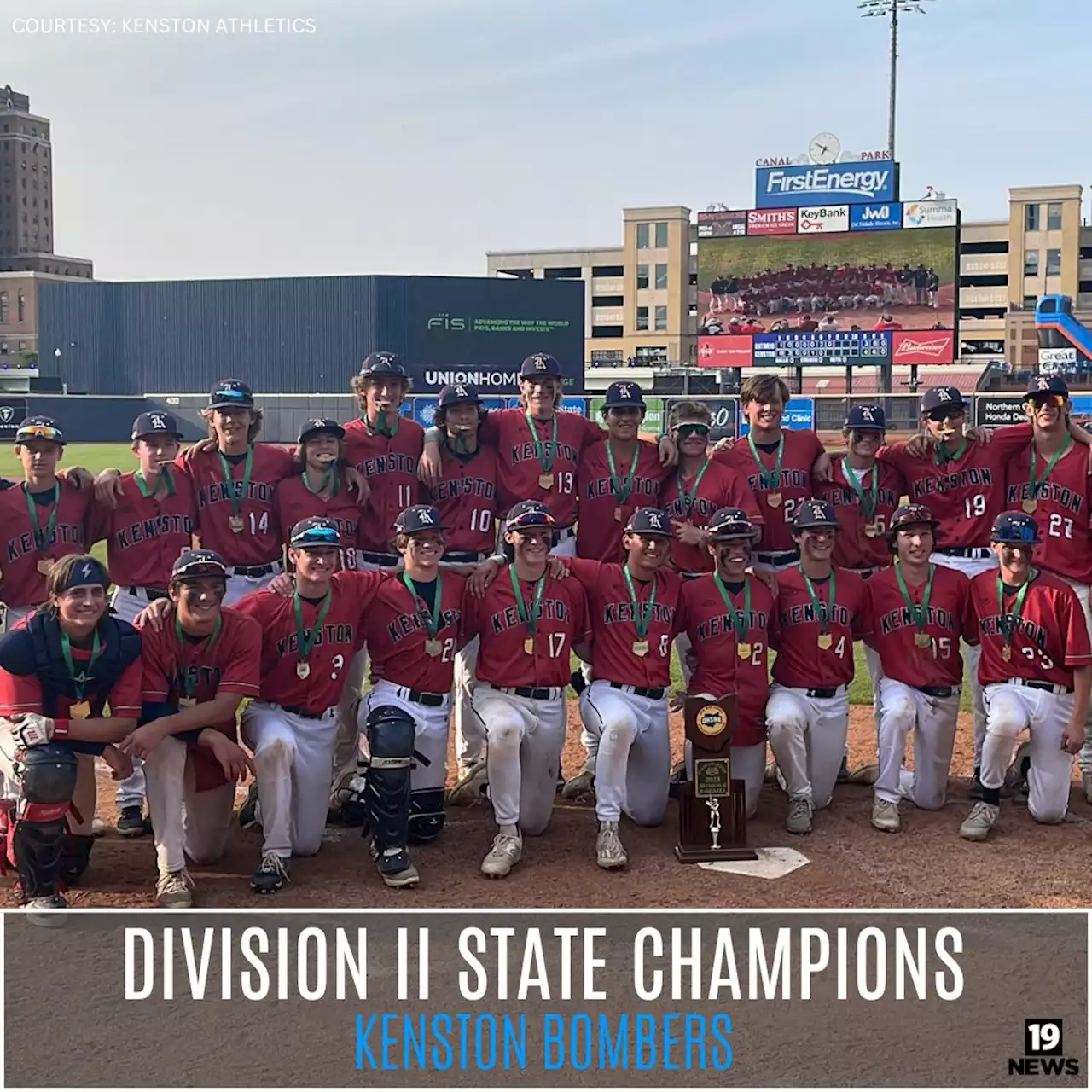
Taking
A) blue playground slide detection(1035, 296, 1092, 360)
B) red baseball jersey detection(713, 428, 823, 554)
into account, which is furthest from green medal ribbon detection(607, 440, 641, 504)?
blue playground slide detection(1035, 296, 1092, 360)

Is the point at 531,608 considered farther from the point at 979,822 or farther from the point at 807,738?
the point at 979,822

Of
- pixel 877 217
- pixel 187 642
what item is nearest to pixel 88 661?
pixel 187 642

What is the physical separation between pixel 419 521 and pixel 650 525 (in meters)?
1.11

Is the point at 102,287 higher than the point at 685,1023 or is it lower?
higher

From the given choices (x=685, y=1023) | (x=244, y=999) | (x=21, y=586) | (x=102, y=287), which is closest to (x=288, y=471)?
(x=21, y=586)

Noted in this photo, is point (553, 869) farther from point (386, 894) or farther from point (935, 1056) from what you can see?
point (935, 1056)

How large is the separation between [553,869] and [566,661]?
1.02 meters

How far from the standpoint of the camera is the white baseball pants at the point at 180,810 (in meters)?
5.15

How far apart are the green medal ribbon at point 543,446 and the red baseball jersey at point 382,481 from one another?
66 cm

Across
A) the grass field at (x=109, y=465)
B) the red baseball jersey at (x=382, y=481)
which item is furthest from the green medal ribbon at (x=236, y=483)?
the grass field at (x=109, y=465)

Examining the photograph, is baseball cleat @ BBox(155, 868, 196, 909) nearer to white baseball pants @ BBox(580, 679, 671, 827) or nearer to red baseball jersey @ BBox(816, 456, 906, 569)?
white baseball pants @ BBox(580, 679, 671, 827)

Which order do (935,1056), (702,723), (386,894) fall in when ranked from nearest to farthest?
(935,1056) → (386,894) → (702,723)

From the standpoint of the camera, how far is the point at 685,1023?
4.02 metres

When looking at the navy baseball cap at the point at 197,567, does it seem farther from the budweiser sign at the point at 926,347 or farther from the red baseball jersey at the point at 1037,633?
the budweiser sign at the point at 926,347
